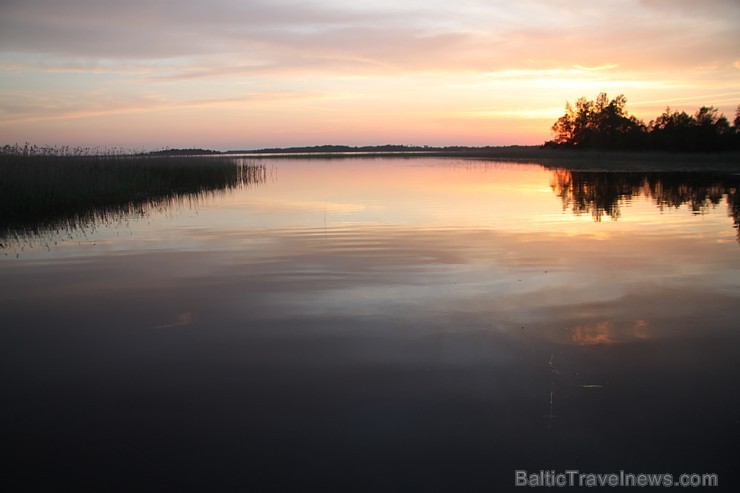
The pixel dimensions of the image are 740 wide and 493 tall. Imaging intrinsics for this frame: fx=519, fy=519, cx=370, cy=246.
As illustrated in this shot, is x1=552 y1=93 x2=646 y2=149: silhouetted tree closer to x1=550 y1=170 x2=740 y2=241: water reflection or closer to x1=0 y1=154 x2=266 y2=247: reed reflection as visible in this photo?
x1=550 y1=170 x2=740 y2=241: water reflection

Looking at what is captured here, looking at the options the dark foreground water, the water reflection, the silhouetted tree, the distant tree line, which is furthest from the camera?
the silhouetted tree

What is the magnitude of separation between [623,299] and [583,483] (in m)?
3.88

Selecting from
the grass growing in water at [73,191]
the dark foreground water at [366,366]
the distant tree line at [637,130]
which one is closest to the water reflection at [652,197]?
the dark foreground water at [366,366]

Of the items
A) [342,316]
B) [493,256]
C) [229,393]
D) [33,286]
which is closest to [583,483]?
[229,393]

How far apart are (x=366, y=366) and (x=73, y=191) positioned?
50.6 feet

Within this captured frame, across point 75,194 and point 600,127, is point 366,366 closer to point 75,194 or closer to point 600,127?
point 75,194

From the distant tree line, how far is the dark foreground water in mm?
54161

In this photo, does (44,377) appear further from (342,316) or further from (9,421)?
(342,316)

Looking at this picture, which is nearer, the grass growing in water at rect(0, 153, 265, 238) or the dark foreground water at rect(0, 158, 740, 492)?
the dark foreground water at rect(0, 158, 740, 492)

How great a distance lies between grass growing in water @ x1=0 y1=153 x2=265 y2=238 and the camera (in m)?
13.9

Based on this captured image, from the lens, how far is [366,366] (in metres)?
4.55

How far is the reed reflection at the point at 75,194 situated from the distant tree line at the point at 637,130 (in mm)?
51843

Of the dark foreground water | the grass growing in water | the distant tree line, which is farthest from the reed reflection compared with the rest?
the distant tree line

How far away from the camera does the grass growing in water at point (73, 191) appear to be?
45.6 ft
